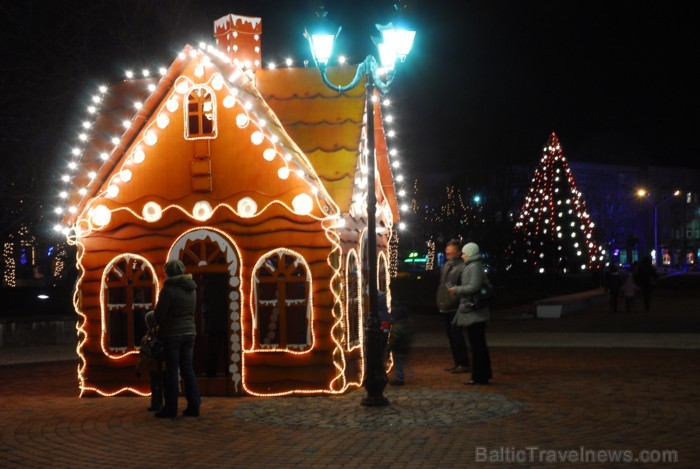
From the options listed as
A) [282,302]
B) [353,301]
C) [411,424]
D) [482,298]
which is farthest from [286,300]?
[411,424]

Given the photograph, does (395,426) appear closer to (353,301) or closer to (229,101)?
(353,301)

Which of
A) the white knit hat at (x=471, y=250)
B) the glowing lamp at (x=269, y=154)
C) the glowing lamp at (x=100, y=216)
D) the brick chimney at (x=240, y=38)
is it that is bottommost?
the white knit hat at (x=471, y=250)

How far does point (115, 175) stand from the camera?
13.4 meters

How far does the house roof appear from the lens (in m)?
13.2

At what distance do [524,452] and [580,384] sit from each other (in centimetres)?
474

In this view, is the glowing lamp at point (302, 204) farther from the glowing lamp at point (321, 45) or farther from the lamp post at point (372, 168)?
the glowing lamp at point (321, 45)

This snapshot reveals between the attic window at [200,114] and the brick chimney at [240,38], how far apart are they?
167cm

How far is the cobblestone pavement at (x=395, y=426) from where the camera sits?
8.79 m

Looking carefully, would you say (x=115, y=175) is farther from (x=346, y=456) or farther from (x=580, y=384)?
(x=580, y=384)

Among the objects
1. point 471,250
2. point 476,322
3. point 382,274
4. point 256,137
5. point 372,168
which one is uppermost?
point 256,137

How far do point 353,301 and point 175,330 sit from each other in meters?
3.40

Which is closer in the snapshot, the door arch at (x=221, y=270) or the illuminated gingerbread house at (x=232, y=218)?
the illuminated gingerbread house at (x=232, y=218)

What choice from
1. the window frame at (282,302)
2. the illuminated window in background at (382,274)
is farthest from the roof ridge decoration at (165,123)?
the illuminated window in background at (382,274)

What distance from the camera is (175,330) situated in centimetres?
1106
